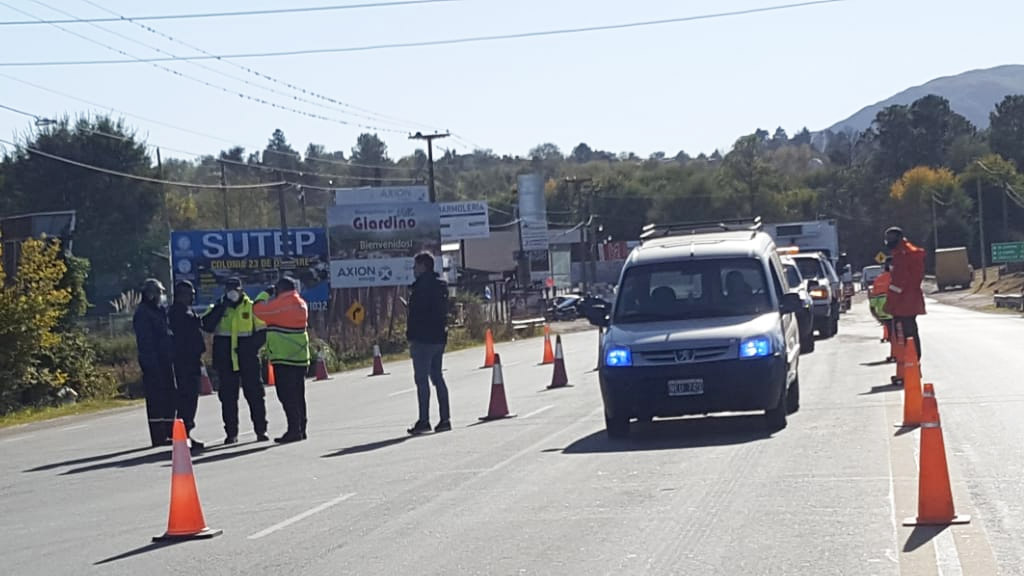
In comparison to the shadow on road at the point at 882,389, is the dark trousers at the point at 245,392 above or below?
above

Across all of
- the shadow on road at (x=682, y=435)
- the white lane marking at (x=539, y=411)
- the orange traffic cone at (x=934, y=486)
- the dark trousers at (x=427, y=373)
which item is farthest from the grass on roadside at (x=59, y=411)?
the orange traffic cone at (x=934, y=486)

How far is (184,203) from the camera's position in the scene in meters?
93.2

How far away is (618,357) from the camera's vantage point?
14219mm

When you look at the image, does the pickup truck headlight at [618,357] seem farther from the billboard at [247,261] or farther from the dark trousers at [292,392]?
the billboard at [247,261]

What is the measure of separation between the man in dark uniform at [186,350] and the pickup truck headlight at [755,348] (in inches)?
254

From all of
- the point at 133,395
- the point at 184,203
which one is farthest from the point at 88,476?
the point at 184,203

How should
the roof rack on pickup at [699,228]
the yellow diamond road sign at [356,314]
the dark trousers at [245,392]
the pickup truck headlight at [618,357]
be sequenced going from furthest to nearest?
1. the yellow diamond road sign at [356,314]
2. the roof rack on pickup at [699,228]
3. the dark trousers at [245,392]
4. the pickup truck headlight at [618,357]

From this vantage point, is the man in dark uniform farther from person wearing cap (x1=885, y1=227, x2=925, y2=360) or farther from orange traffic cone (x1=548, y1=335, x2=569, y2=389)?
person wearing cap (x1=885, y1=227, x2=925, y2=360)

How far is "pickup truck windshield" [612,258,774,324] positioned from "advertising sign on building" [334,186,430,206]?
1454 inches

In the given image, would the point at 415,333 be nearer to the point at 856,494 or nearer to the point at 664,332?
the point at 664,332

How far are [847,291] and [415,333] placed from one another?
128ft

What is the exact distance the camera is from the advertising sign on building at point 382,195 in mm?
52562

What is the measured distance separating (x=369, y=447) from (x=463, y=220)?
63.4 m

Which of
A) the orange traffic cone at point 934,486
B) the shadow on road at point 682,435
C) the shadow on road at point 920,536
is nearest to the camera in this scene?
the shadow on road at point 920,536
